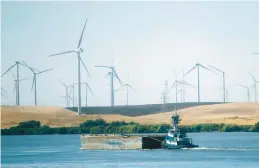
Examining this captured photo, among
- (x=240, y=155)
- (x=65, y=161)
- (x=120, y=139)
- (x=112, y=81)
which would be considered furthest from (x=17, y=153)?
(x=112, y=81)

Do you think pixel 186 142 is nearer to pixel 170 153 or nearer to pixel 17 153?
pixel 170 153

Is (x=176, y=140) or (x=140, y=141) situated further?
(x=140, y=141)

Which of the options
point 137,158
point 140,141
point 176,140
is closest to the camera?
point 137,158

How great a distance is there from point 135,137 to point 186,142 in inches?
335

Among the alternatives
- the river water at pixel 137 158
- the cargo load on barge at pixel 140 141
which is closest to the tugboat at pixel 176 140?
the cargo load on barge at pixel 140 141

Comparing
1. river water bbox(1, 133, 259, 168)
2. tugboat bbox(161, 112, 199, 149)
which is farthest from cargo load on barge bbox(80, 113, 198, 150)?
river water bbox(1, 133, 259, 168)

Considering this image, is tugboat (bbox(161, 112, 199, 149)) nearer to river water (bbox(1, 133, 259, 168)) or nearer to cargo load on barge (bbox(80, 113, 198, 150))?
cargo load on barge (bbox(80, 113, 198, 150))

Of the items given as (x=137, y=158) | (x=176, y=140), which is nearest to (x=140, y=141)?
(x=176, y=140)

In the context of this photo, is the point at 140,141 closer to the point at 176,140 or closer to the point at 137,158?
the point at 176,140

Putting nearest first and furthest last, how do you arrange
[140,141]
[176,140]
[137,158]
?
[137,158]
[176,140]
[140,141]

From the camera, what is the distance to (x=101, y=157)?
120500 millimetres

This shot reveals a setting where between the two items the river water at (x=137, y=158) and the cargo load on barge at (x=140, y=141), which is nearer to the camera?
the river water at (x=137, y=158)

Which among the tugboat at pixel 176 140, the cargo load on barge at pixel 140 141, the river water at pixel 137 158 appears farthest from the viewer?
the cargo load on barge at pixel 140 141

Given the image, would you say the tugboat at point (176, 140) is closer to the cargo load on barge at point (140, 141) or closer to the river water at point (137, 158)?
the cargo load on barge at point (140, 141)
